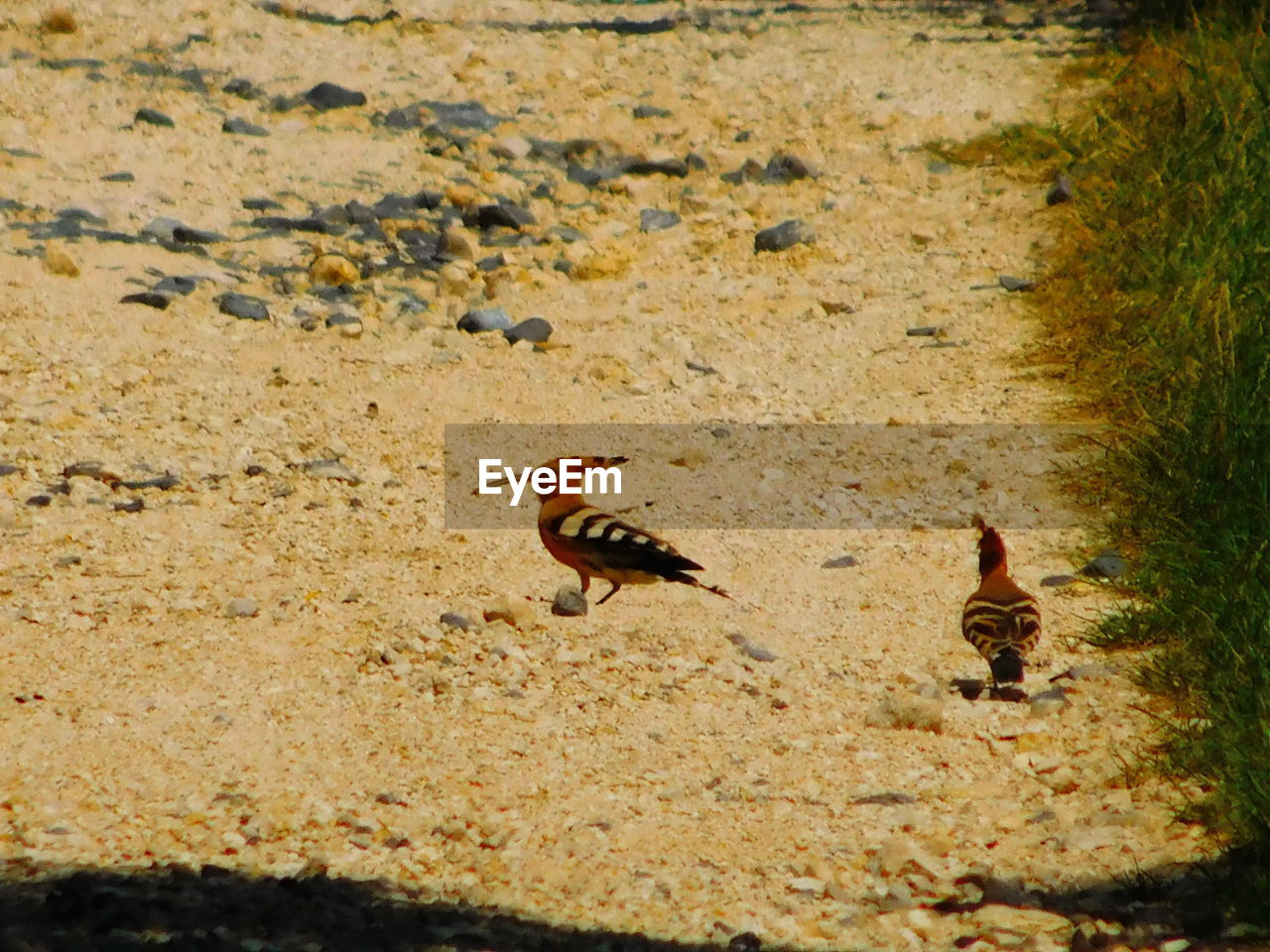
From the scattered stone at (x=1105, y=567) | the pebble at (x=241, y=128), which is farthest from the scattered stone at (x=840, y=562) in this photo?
the pebble at (x=241, y=128)

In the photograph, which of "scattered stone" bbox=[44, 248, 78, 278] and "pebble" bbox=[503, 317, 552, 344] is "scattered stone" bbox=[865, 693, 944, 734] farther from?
"scattered stone" bbox=[44, 248, 78, 278]

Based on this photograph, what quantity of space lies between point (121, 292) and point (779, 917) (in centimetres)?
444

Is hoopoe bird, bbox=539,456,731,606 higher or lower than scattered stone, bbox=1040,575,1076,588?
higher

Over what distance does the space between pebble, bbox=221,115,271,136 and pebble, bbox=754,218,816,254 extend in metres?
2.83

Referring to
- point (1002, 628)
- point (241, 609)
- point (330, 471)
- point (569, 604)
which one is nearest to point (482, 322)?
point (330, 471)

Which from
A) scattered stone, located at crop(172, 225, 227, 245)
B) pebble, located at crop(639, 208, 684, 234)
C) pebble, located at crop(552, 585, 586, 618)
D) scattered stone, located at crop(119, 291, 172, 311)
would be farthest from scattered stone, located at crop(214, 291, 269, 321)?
pebble, located at crop(552, 585, 586, 618)

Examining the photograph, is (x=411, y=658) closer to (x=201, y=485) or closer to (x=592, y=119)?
(x=201, y=485)

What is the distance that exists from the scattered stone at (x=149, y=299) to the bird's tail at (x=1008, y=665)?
3822 mm

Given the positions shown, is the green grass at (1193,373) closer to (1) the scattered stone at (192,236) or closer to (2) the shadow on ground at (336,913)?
(2) the shadow on ground at (336,913)

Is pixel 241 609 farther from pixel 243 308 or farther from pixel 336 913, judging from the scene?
pixel 243 308

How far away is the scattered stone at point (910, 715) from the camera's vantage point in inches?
155

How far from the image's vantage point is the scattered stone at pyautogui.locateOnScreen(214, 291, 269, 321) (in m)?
6.49

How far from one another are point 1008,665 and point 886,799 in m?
0.59

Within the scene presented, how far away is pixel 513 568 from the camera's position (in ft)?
15.6
